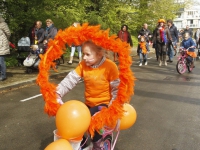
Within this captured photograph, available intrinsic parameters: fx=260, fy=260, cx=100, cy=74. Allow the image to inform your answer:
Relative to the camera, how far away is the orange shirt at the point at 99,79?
2873mm

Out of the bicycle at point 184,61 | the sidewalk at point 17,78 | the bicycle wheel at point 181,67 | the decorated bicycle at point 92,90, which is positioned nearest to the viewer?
the decorated bicycle at point 92,90

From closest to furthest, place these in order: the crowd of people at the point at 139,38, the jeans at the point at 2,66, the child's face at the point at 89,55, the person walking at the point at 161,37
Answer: the child's face at the point at 89,55
the jeans at the point at 2,66
the crowd of people at the point at 139,38
the person walking at the point at 161,37

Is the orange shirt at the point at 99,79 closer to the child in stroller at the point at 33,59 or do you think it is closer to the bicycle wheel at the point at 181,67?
the child in stroller at the point at 33,59

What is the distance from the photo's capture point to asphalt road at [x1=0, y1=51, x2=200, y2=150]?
13.4 feet

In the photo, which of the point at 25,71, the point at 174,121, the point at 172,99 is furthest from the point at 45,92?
the point at 25,71

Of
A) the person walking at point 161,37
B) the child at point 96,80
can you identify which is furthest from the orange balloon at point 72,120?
the person walking at point 161,37

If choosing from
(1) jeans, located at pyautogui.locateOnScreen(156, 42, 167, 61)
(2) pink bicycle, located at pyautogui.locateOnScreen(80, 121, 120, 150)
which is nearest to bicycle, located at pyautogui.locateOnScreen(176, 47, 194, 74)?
(1) jeans, located at pyautogui.locateOnScreen(156, 42, 167, 61)

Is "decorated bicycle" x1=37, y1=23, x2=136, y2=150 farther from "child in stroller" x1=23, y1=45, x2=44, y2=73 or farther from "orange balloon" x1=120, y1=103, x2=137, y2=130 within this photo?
"child in stroller" x1=23, y1=45, x2=44, y2=73

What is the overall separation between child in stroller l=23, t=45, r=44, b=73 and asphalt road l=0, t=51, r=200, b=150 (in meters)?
1.32

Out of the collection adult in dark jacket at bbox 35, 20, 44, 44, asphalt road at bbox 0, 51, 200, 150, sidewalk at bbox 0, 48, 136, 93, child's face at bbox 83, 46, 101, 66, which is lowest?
asphalt road at bbox 0, 51, 200, 150

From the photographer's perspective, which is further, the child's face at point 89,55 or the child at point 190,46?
the child at point 190,46

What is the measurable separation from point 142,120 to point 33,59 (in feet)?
18.2

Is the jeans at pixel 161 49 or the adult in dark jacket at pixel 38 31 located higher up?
the adult in dark jacket at pixel 38 31

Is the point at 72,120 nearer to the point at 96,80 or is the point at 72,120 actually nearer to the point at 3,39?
the point at 96,80
